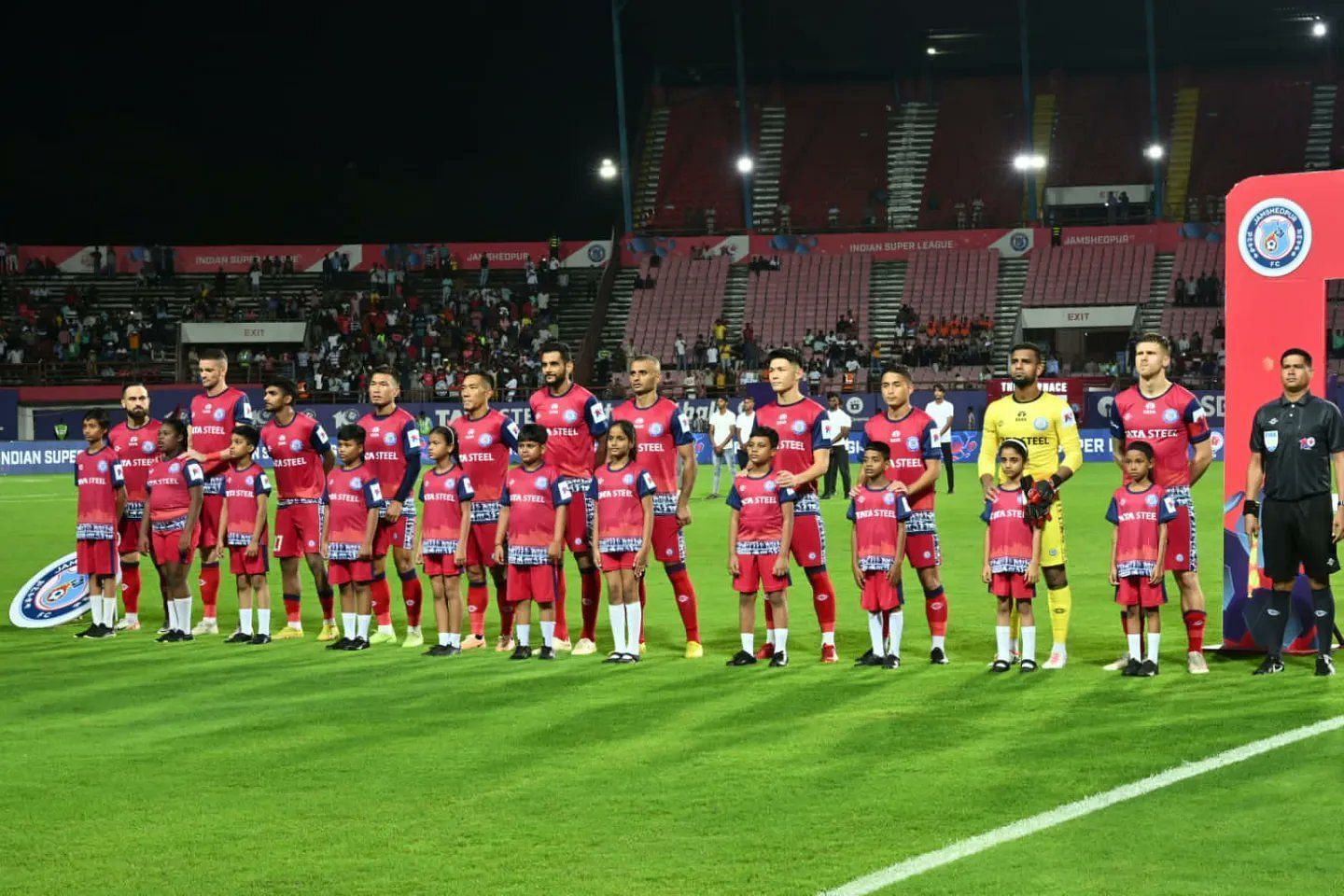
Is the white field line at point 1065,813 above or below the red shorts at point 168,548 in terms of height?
below

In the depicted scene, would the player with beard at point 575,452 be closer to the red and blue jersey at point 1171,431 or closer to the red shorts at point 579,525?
the red shorts at point 579,525

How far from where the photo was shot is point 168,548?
1411cm

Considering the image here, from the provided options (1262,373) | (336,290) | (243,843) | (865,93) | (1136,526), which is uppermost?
(865,93)

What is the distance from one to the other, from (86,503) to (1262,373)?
982cm

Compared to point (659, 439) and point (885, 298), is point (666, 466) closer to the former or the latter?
point (659, 439)

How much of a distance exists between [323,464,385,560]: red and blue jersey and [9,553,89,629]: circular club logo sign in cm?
324

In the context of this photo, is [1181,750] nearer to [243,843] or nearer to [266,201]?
[243,843]

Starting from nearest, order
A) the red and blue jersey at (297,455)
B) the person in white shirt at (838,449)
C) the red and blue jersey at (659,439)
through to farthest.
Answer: the red and blue jersey at (659,439)
the red and blue jersey at (297,455)
the person in white shirt at (838,449)

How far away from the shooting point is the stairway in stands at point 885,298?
53531 mm

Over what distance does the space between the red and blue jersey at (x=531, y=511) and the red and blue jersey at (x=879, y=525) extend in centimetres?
225

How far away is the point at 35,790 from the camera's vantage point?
8.09m

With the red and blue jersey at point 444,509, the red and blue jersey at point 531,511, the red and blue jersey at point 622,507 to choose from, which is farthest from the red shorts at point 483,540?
the red and blue jersey at point 622,507

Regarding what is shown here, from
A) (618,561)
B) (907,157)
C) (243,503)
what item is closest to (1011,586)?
(618,561)

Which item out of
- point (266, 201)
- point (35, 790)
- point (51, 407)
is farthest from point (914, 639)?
point (266, 201)
